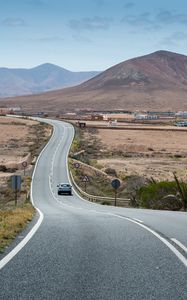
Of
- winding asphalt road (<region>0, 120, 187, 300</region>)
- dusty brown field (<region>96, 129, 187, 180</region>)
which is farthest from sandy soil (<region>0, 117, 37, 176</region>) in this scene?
winding asphalt road (<region>0, 120, 187, 300</region>)

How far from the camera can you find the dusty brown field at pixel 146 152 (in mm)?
70419

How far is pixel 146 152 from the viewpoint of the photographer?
96.6 meters

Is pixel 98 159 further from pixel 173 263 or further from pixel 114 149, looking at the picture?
pixel 173 263

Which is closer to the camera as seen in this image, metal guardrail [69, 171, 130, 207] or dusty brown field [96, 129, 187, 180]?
metal guardrail [69, 171, 130, 207]

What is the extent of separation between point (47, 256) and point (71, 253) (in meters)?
0.57

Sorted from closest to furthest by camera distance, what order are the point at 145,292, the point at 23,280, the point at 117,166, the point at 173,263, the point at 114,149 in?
1. the point at 145,292
2. the point at 23,280
3. the point at 173,263
4. the point at 117,166
5. the point at 114,149

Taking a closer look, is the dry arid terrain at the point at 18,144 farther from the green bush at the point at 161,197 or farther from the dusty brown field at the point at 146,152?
the green bush at the point at 161,197

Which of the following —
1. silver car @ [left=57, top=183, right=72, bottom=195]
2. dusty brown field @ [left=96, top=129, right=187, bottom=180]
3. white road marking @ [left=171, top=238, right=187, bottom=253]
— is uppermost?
white road marking @ [left=171, top=238, right=187, bottom=253]

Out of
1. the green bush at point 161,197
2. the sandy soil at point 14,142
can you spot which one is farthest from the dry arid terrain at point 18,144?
the green bush at point 161,197

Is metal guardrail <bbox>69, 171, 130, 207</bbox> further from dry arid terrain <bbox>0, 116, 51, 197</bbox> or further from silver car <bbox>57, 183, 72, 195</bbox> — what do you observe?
dry arid terrain <bbox>0, 116, 51, 197</bbox>

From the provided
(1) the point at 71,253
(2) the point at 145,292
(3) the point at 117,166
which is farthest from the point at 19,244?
(3) the point at 117,166

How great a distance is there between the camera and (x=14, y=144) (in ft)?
346

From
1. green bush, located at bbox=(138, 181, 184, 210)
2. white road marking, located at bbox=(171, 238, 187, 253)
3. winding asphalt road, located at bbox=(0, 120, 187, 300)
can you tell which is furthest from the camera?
green bush, located at bbox=(138, 181, 184, 210)

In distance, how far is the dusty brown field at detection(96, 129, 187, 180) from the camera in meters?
70.4
